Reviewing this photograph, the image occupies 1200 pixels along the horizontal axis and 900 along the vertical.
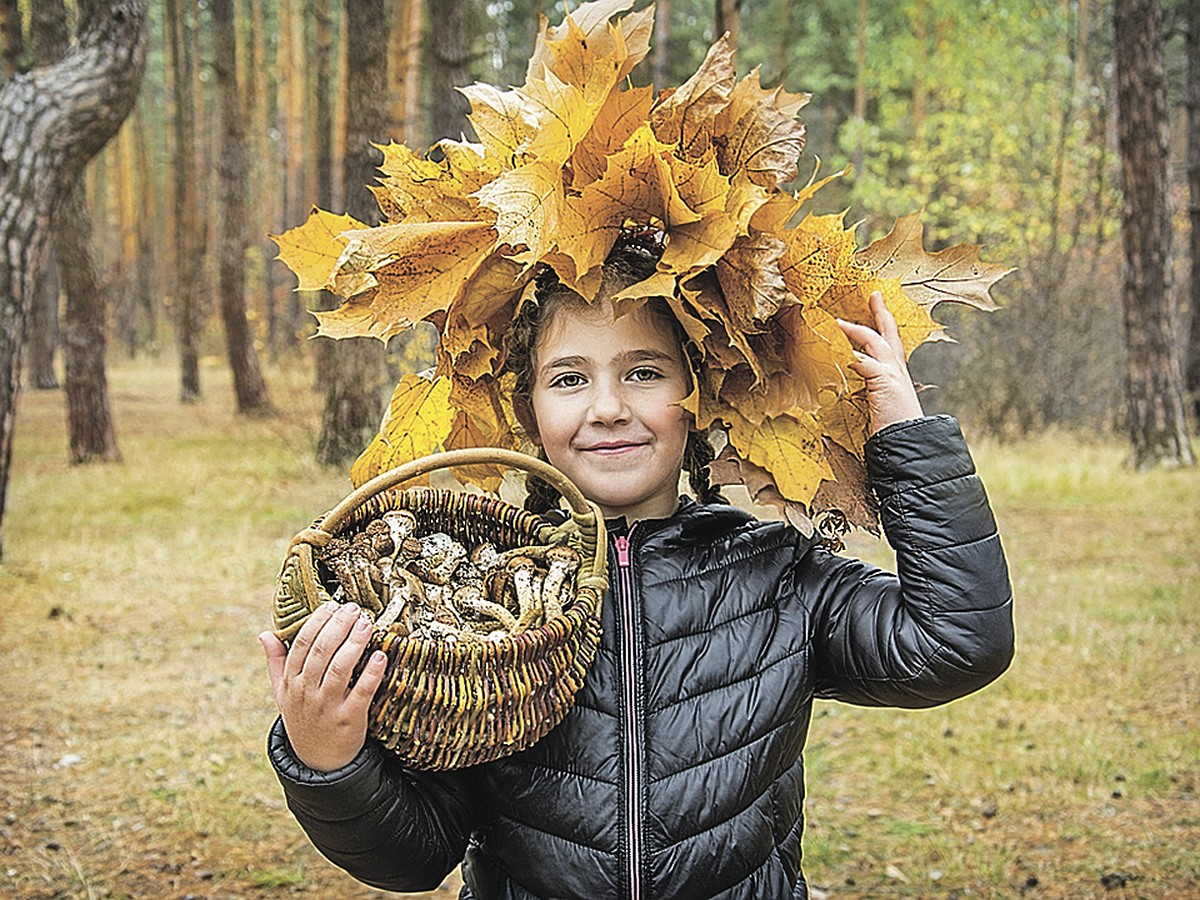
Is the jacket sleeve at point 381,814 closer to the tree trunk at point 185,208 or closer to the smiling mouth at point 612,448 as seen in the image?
the smiling mouth at point 612,448

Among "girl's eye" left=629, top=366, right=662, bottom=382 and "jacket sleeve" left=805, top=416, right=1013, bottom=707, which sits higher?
"girl's eye" left=629, top=366, right=662, bottom=382

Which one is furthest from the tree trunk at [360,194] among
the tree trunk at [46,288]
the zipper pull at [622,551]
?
the zipper pull at [622,551]

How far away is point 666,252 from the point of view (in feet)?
5.62

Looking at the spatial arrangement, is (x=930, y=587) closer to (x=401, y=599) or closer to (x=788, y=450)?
(x=788, y=450)

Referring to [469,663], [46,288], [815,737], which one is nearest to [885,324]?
[469,663]

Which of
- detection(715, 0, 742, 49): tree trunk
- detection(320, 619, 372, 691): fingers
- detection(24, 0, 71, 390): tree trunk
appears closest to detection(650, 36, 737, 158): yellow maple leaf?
detection(320, 619, 372, 691): fingers

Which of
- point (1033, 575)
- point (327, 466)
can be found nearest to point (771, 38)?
point (327, 466)

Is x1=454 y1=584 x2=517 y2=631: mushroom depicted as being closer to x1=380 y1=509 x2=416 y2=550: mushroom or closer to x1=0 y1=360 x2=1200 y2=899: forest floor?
x1=380 y1=509 x2=416 y2=550: mushroom

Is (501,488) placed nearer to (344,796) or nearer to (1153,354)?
(344,796)

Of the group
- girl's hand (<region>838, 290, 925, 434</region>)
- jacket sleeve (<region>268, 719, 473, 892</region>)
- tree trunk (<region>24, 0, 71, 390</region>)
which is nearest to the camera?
jacket sleeve (<region>268, 719, 473, 892</region>)

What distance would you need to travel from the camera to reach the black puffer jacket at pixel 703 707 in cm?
164

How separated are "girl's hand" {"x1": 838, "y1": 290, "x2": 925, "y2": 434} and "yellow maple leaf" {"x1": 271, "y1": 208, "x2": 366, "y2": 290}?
765mm

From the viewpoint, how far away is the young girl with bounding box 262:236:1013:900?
164 cm

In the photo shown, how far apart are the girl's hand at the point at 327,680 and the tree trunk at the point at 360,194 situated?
807 cm
